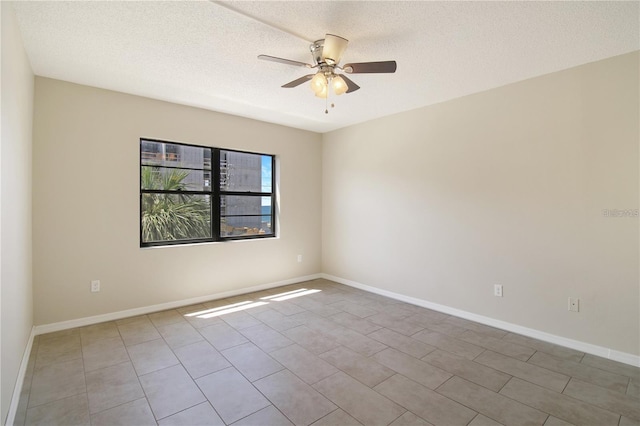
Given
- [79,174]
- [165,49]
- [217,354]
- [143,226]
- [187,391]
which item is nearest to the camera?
[187,391]

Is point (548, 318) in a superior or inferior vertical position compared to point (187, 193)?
inferior

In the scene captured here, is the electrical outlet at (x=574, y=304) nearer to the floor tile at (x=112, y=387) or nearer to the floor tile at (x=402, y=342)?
the floor tile at (x=402, y=342)

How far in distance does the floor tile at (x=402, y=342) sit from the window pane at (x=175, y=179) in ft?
9.15

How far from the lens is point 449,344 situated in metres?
2.84

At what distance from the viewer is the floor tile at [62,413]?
5.91 ft

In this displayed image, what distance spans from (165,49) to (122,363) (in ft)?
8.17

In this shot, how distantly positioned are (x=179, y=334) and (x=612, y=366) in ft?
12.1

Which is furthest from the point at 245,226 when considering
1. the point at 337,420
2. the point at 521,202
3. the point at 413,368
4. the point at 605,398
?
the point at 605,398

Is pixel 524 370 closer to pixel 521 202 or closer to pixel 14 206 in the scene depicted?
pixel 521 202

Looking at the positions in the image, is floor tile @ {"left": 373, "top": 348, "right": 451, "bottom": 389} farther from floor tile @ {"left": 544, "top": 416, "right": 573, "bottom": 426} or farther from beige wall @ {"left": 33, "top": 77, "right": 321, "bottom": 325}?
beige wall @ {"left": 33, "top": 77, "right": 321, "bottom": 325}

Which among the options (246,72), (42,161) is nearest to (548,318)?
(246,72)

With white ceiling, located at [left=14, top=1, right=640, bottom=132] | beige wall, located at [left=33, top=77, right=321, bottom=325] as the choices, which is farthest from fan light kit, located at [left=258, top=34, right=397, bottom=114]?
beige wall, located at [left=33, top=77, right=321, bottom=325]

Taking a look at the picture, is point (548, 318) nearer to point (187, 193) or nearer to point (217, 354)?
point (217, 354)

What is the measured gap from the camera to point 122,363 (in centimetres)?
247
